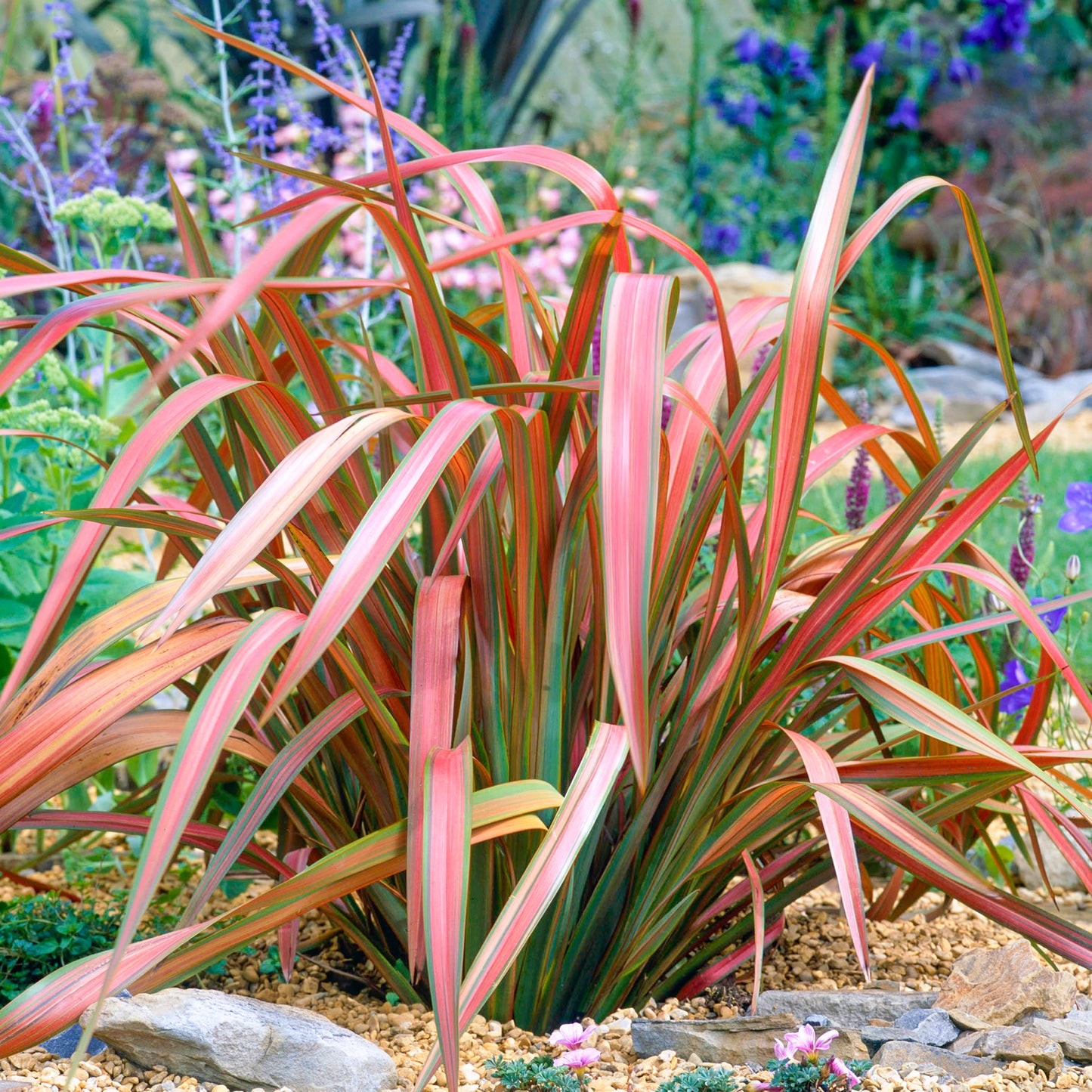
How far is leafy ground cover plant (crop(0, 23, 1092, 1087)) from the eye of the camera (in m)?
0.83

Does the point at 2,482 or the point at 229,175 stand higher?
the point at 229,175

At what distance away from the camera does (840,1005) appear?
3.74ft

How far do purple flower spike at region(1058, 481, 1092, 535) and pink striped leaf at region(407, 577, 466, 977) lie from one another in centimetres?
102

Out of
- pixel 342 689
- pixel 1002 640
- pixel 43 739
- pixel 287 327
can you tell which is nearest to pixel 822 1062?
pixel 342 689

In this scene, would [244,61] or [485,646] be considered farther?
[244,61]

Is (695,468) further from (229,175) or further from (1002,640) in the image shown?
(229,175)

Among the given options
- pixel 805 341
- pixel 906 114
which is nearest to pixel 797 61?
pixel 906 114

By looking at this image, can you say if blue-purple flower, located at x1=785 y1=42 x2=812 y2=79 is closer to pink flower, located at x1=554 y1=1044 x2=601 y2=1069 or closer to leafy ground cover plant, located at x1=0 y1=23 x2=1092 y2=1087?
leafy ground cover plant, located at x1=0 y1=23 x2=1092 y2=1087

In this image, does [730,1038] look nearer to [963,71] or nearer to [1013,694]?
[1013,694]

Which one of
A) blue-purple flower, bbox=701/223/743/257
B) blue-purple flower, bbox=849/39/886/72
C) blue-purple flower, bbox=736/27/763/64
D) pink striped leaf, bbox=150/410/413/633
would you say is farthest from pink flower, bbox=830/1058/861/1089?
blue-purple flower, bbox=736/27/763/64

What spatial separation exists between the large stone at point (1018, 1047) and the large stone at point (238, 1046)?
55 cm

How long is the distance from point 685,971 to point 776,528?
Result: 497 millimetres

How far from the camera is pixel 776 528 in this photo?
1026mm

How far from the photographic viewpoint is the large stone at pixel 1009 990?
1172 mm
